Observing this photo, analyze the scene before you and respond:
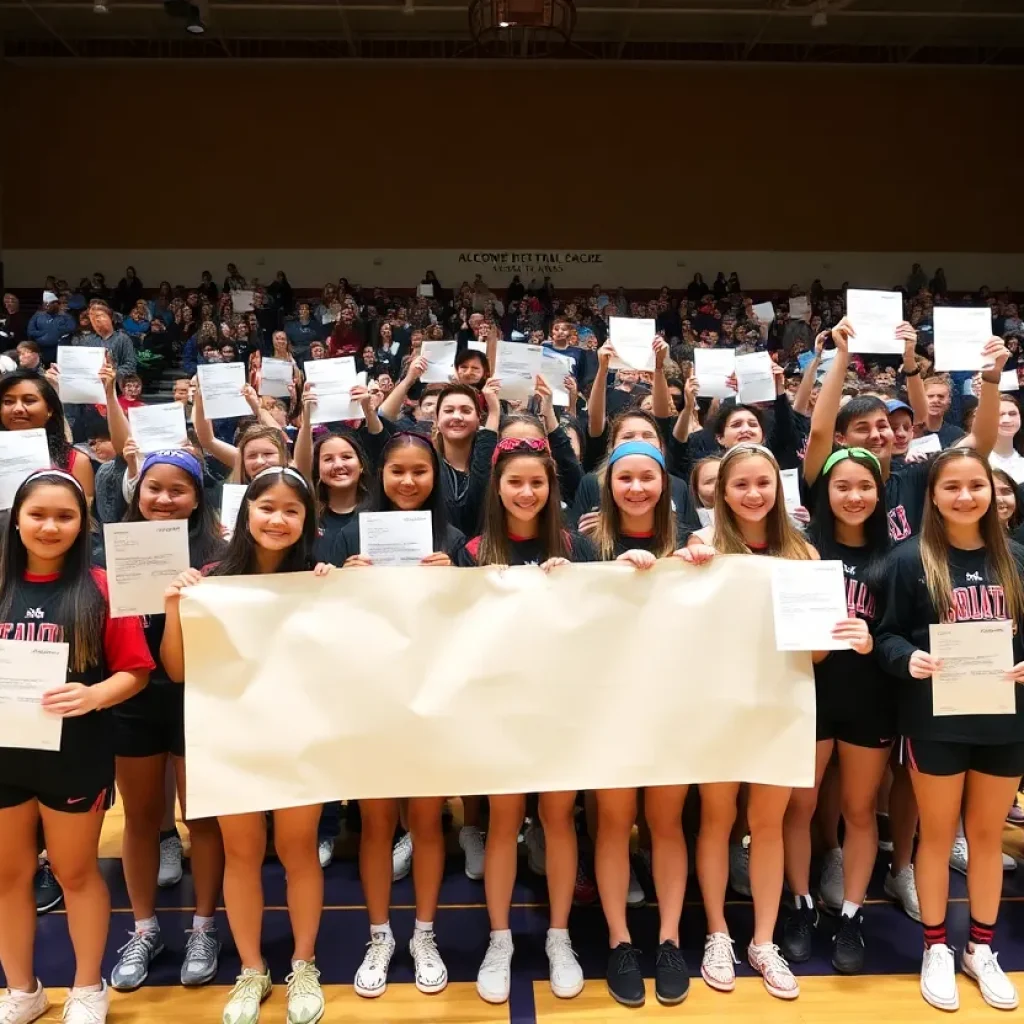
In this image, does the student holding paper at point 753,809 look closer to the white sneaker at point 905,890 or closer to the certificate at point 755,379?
the white sneaker at point 905,890

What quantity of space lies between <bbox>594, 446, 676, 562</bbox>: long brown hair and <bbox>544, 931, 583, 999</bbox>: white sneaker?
1281 millimetres

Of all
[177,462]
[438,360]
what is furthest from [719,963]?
[438,360]

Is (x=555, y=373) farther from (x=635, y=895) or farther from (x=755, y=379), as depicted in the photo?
(x=635, y=895)

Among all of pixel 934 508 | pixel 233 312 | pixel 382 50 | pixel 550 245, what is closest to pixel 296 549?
pixel 934 508

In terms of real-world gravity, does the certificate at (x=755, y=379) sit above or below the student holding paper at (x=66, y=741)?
above

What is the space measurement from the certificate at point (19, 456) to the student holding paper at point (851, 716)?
2908mm

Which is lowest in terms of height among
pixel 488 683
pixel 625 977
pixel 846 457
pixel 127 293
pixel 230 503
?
pixel 625 977

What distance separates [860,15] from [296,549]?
1766 cm

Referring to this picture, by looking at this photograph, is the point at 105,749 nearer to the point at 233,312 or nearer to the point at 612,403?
the point at 612,403

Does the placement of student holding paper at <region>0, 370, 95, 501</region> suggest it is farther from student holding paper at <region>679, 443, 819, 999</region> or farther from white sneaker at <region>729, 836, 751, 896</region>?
white sneaker at <region>729, 836, 751, 896</region>

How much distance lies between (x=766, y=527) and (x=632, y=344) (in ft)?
5.42

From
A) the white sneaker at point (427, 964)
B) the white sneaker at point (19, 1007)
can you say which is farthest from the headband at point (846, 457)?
the white sneaker at point (19, 1007)

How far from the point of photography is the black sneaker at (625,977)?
2.76 metres

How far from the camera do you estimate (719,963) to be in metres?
2.85
